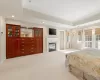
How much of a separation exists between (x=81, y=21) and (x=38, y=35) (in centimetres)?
332

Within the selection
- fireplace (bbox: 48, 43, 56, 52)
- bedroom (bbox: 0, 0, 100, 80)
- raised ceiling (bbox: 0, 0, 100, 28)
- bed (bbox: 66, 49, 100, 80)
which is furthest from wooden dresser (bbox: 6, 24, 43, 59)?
bed (bbox: 66, 49, 100, 80)

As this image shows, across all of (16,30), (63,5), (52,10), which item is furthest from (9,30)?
(63,5)

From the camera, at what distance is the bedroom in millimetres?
2750

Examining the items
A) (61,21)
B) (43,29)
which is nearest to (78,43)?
(61,21)

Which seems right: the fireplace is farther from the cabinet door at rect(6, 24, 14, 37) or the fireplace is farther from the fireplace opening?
the cabinet door at rect(6, 24, 14, 37)

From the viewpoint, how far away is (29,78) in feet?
7.21

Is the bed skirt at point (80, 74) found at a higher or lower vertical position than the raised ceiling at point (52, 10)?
lower

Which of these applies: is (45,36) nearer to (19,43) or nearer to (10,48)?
(19,43)

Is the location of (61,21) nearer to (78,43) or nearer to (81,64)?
(78,43)

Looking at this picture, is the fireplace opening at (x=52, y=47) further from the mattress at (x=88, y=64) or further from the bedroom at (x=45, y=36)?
the mattress at (x=88, y=64)

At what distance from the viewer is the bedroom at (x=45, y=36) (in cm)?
275

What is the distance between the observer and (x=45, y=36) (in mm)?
6062

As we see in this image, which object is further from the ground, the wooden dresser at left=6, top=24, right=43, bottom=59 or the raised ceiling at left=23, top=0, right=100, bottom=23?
the raised ceiling at left=23, top=0, right=100, bottom=23

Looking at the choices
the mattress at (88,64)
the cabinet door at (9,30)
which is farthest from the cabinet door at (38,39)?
the mattress at (88,64)
